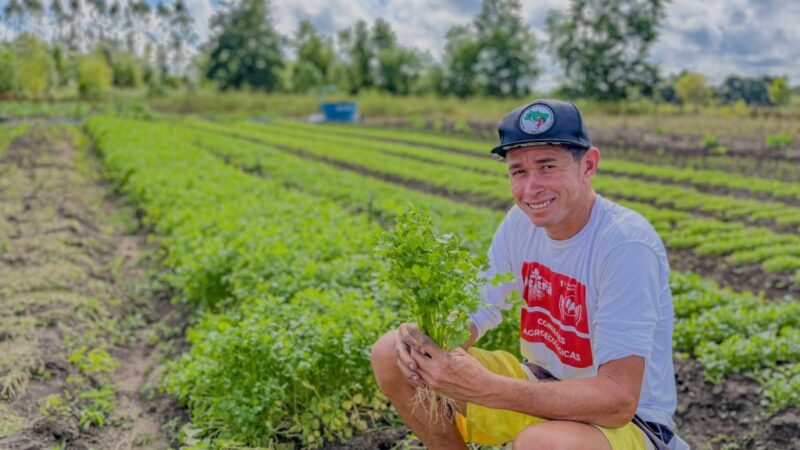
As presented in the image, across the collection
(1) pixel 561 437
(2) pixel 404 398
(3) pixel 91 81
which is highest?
(3) pixel 91 81

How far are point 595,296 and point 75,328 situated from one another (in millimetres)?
4800

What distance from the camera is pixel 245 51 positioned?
64.7 m

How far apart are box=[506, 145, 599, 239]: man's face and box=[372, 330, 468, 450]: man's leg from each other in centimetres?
80

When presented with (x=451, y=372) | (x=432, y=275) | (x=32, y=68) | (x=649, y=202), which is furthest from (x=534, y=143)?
(x=32, y=68)

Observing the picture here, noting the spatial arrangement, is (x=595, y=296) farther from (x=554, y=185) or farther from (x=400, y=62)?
(x=400, y=62)

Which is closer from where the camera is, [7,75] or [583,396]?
[583,396]

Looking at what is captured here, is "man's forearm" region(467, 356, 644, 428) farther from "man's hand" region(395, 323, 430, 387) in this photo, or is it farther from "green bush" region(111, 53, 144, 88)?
"green bush" region(111, 53, 144, 88)

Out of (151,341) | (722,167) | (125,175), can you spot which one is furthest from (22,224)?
(722,167)

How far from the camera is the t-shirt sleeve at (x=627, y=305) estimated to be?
242 cm

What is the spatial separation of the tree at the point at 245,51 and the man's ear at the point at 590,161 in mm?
64545

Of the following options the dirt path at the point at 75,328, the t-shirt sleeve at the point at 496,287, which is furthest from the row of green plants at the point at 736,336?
the dirt path at the point at 75,328

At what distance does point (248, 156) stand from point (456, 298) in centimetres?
1522

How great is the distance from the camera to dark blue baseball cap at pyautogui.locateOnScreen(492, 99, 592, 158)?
8.47 feet

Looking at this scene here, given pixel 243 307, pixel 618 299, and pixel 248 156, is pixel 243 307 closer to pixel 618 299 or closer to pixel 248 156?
pixel 618 299
